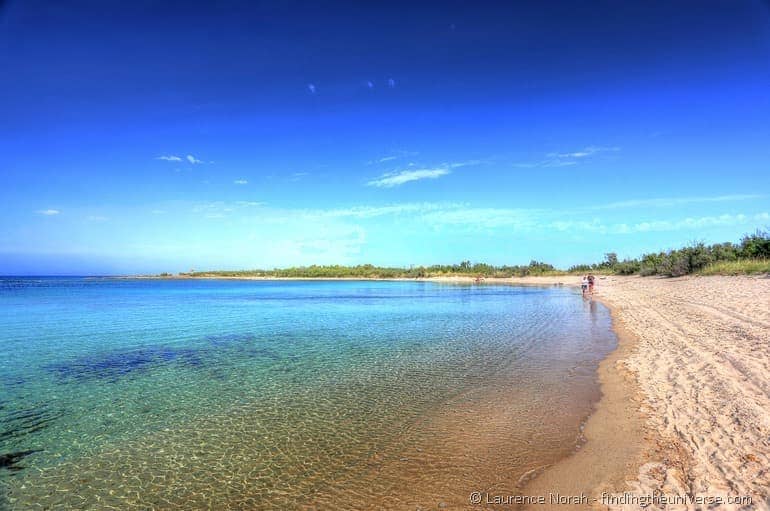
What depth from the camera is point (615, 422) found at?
23.0 ft

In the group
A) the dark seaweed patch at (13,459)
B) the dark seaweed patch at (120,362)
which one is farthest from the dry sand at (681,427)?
the dark seaweed patch at (120,362)

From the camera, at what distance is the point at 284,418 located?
7.72 m

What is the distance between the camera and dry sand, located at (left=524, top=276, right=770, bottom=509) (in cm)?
468

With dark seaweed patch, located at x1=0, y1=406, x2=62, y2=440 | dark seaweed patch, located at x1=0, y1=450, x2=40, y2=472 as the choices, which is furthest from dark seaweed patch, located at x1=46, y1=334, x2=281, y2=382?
dark seaweed patch, located at x1=0, y1=450, x2=40, y2=472

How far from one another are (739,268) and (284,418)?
41521 mm

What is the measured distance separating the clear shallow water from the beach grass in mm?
25556

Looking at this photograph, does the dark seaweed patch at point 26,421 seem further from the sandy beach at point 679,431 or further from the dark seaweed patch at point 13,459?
the sandy beach at point 679,431

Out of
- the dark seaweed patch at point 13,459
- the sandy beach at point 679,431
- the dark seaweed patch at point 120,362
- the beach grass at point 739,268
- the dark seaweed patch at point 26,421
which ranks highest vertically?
the beach grass at point 739,268

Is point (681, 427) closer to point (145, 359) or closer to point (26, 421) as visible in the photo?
point (26, 421)

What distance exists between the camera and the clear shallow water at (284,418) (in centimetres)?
532

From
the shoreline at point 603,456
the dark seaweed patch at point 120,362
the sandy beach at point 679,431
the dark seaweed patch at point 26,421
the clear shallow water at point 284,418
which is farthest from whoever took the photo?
the dark seaweed patch at point 120,362

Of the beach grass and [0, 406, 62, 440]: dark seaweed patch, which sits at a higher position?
the beach grass

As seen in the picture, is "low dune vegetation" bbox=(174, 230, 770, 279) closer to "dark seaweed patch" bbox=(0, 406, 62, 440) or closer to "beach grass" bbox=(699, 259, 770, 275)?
"beach grass" bbox=(699, 259, 770, 275)

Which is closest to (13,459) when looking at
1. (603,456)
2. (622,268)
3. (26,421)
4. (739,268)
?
(26,421)
